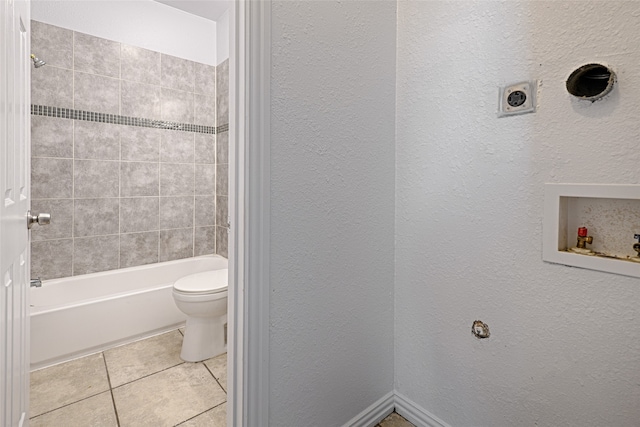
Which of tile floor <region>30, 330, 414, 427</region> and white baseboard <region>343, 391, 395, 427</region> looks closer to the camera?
white baseboard <region>343, 391, 395, 427</region>

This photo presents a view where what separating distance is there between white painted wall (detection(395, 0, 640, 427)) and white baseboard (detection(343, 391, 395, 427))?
0.11m

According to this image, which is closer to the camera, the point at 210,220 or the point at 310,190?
the point at 310,190

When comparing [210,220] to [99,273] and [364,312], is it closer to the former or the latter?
[99,273]

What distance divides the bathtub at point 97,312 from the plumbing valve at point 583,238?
230 centimetres

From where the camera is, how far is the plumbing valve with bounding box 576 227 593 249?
0.93 meters

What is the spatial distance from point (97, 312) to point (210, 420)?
1.07 metres

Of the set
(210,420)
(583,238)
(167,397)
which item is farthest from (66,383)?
(583,238)

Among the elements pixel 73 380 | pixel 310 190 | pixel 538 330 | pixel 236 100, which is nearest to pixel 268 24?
pixel 236 100

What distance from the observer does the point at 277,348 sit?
1037 mm

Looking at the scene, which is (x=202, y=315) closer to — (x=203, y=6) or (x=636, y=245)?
(x=636, y=245)

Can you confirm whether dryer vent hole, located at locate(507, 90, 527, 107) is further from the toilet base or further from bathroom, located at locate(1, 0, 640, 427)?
the toilet base

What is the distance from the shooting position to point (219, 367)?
1800 millimetres

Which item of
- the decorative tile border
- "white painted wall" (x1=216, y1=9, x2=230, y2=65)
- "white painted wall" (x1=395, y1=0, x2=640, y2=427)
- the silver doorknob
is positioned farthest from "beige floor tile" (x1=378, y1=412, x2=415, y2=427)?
"white painted wall" (x1=216, y1=9, x2=230, y2=65)

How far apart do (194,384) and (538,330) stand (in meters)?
1.59
